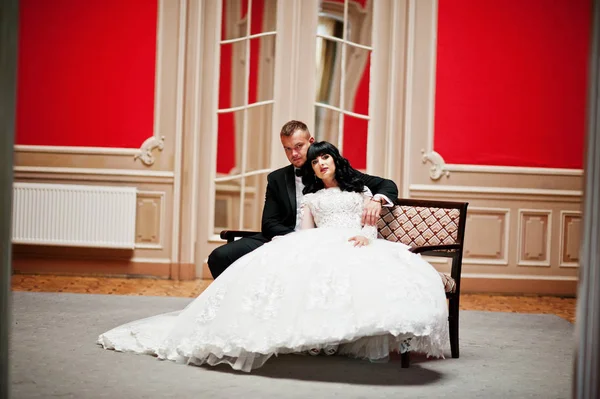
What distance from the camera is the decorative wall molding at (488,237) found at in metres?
6.83

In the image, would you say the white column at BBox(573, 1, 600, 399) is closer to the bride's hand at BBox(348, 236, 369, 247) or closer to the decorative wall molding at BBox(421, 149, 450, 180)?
the bride's hand at BBox(348, 236, 369, 247)

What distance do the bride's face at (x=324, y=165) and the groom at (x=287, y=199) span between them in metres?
0.19

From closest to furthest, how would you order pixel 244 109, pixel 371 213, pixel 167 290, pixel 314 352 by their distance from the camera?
pixel 314 352, pixel 371 213, pixel 167 290, pixel 244 109

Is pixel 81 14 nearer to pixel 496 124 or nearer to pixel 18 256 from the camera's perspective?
pixel 18 256

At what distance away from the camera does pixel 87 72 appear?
693 centimetres

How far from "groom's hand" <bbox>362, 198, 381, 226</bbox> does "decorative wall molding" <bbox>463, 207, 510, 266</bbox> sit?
2852 millimetres

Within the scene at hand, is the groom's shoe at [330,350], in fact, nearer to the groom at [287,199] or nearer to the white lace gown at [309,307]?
the white lace gown at [309,307]

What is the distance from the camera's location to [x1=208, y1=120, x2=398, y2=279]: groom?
14.1 ft

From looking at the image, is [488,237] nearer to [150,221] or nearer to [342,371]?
[150,221]

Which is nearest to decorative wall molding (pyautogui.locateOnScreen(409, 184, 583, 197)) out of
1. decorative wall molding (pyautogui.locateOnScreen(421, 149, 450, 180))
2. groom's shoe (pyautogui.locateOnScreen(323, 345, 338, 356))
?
decorative wall molding (pyautogui.locateOnScreen(421, 149, 450, 180))

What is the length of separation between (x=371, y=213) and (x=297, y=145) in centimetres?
57

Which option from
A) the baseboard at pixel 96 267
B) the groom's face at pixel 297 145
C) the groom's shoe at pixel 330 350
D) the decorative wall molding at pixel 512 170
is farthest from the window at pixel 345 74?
the groom's shoe at pixel 330 350

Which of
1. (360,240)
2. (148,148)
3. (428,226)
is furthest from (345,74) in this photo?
(360,240)

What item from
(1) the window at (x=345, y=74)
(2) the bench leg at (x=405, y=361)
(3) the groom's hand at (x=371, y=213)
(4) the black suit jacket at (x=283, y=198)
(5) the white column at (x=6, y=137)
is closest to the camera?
(5) the white column at (x=6, y=137)
